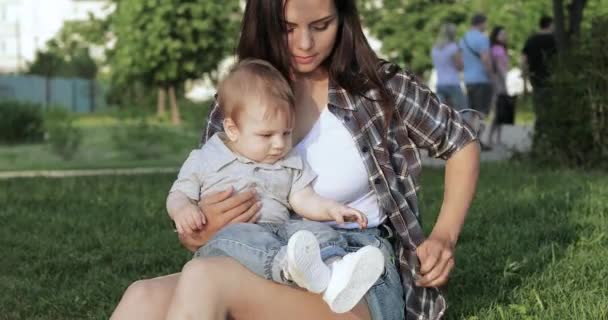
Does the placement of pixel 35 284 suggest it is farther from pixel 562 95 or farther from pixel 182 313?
pixel 562 95

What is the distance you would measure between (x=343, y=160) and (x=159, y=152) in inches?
500

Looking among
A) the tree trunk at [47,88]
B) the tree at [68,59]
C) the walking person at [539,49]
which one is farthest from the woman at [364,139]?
the tree at [68,59]

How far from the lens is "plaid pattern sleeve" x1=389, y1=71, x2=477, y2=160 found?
315cm

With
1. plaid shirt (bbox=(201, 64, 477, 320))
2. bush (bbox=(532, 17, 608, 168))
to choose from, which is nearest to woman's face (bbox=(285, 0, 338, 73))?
plaid shirt (bbox=(201, 64, 477, 320))

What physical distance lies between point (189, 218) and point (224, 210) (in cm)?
10

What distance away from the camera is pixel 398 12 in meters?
35.7

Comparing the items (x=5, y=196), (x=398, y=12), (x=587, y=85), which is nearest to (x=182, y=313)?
(x=5, y=196)

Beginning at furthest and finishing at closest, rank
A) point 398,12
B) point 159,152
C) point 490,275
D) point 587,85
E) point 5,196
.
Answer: point 398,12
point 159,152
point 587,85
point 5,196
point 490,275

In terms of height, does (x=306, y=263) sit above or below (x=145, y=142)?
above

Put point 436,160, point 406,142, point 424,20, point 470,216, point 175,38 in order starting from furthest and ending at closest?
point 424,20 < point 175,38 < point 436,160 < point 470,216 < point 406,142

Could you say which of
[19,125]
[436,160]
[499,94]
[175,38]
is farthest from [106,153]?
[175,38]

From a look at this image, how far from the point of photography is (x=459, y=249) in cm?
491

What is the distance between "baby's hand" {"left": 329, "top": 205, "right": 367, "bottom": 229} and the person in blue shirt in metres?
→ 9.28

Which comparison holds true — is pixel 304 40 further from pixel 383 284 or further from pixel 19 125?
pixel 19 125
